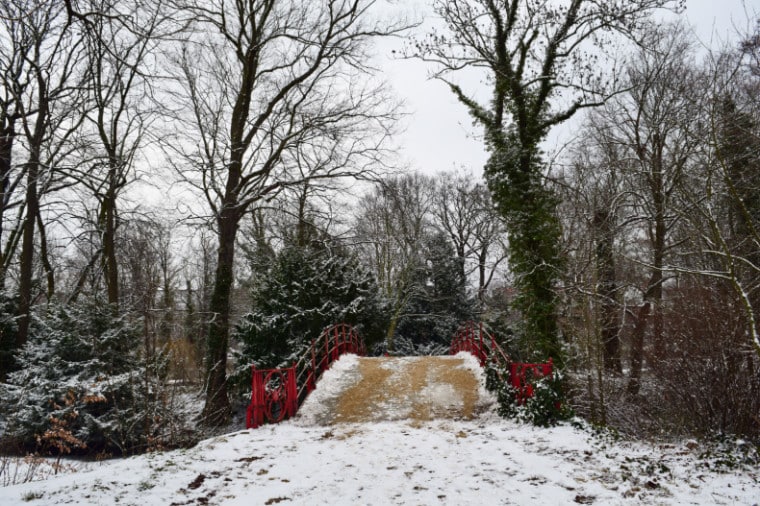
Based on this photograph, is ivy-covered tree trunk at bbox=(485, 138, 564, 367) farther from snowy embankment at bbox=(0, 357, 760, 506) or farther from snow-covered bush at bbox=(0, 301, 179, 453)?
snow-covered bush at bbox=(0, 301, 179, 453)

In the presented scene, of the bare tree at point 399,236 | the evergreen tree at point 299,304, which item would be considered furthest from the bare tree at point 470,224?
the evergreen tree at point 299,304

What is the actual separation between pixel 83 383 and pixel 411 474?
31.5ft

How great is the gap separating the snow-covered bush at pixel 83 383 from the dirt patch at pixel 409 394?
423cm

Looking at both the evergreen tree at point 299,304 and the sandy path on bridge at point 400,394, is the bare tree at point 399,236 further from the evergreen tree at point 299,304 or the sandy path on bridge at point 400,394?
the sandy path on bridge at point 400,394

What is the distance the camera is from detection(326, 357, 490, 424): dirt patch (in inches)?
338

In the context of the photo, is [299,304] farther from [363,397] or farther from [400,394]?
[400,394]

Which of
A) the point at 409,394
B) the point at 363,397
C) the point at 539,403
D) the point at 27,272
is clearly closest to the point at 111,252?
the point at 27,272

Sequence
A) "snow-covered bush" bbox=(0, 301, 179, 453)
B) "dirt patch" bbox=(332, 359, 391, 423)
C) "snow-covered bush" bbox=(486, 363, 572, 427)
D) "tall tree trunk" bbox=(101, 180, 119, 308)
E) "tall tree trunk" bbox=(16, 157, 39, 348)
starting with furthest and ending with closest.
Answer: "tall tree trunk" bbox=(101, 180, 119, 308) → "tall tree trunk" bbox=(16, 157, 39, 348) → "snow-covered bush" bbox=(0, 301, 179, 453) → "dirt patch" bbox=(332, 359, 391, 423) → "snow-covered bush" bbox=(486, 363, 572, 427)

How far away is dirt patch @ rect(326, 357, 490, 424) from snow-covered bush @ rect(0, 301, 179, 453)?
13.9ft

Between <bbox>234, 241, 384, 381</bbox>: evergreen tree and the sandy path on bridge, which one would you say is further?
<bbox>234, 241, 384, 381</bbox>: evergreen tree

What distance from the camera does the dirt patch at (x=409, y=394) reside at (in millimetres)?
8594

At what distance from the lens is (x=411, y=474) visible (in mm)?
5488

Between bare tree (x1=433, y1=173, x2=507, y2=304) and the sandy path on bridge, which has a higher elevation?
bare tree (x1=433, y1=173, x2=507, y2=304)

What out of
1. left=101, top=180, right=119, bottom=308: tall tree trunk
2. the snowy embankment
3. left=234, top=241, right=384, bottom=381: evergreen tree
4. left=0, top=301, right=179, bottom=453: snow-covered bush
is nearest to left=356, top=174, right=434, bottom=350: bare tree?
left=234, top=241, right=384, bottom=381: evergreen tree
